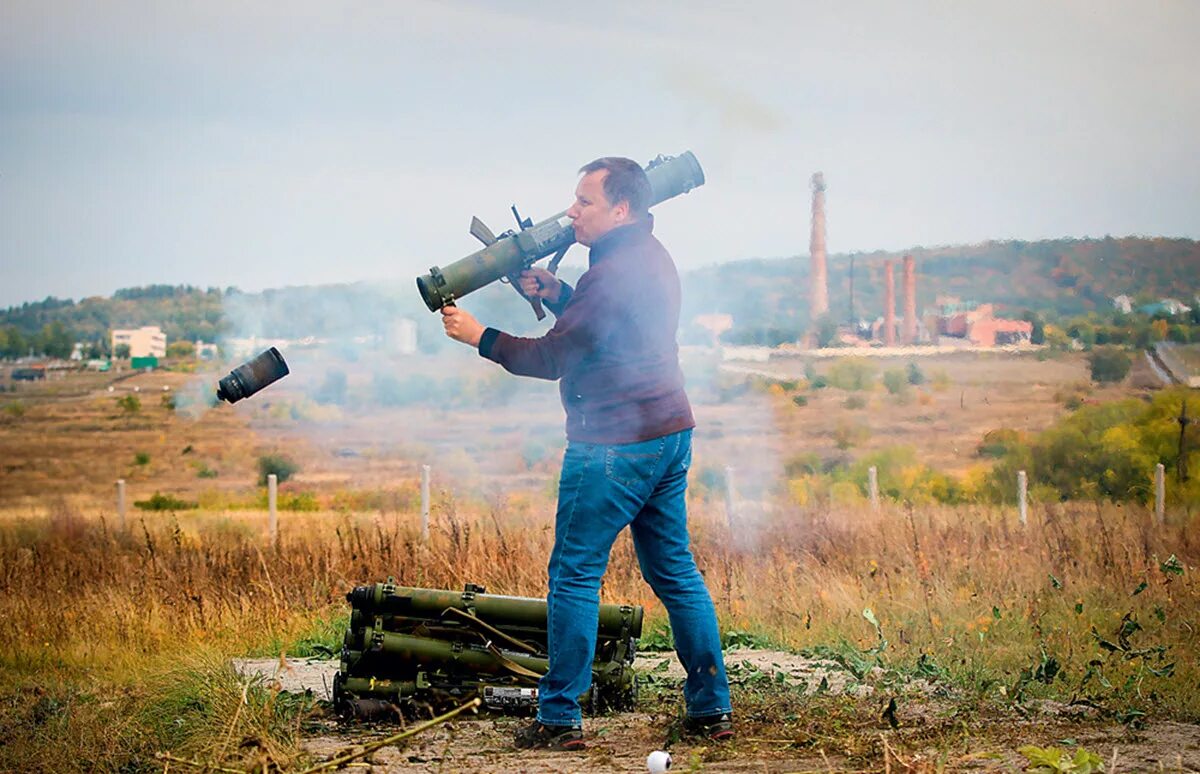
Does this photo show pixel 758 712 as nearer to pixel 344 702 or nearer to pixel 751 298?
pixel 344 702

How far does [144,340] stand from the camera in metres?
32.1

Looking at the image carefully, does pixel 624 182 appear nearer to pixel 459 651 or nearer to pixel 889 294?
pixel 459 651

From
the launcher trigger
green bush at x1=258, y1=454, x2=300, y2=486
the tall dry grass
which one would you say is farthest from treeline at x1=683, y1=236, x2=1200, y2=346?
green bush at x1=258, y1=454, x2=300, y2=486

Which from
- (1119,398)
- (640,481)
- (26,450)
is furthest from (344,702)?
(26,450)

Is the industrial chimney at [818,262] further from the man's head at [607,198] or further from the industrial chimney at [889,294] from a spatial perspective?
the man's head at [607,198]

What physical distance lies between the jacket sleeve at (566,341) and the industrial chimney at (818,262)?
13.4 meters

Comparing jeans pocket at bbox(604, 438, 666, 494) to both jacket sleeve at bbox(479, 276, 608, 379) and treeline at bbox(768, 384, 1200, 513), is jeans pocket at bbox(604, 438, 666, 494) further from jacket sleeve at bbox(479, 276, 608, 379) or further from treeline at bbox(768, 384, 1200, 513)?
treeline at bbox(768, 384, 1200, 513)

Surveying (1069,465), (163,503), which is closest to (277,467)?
(163,503)

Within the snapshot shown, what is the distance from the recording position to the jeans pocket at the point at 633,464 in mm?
4332

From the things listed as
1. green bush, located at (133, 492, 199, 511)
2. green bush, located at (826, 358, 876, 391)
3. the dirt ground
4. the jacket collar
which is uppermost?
the jacket collar

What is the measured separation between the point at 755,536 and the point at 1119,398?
11.4 meters

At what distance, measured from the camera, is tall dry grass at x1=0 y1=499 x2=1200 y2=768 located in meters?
5.69

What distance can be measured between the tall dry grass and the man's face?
2097 mm

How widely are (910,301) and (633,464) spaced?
25861mm
